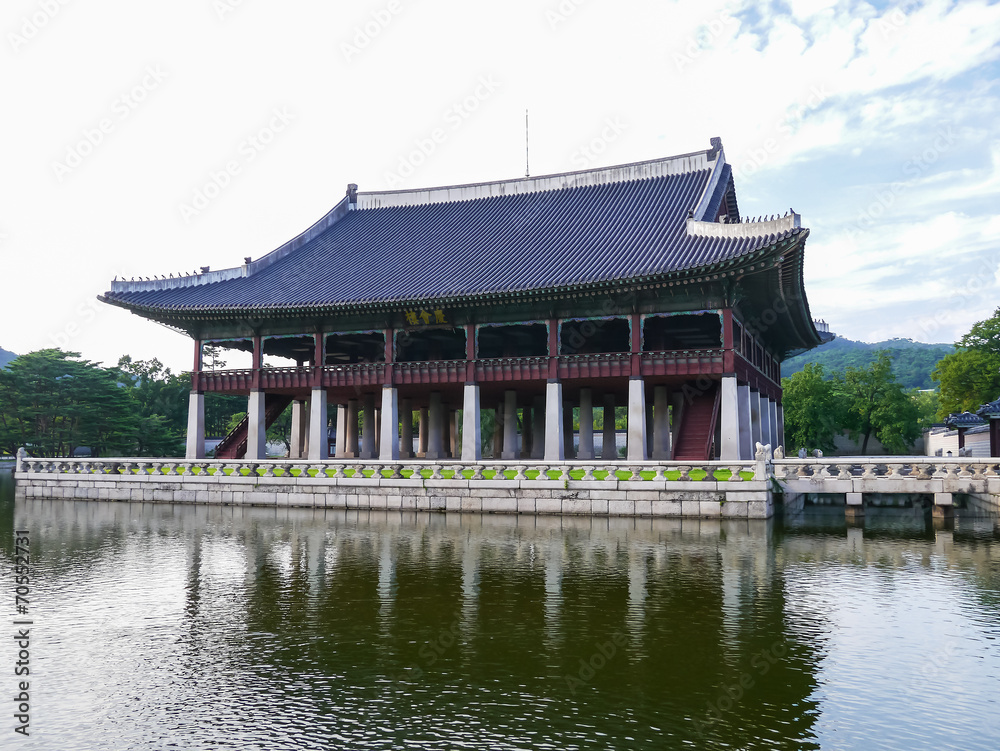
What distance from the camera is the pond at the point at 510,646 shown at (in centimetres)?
795

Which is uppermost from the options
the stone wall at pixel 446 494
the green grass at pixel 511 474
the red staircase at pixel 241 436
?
the red staircase at pixel 241 436

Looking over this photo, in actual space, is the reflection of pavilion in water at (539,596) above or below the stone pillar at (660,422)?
below

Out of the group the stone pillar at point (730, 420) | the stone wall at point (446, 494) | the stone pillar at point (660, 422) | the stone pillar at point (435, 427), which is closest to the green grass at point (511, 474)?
the stone wall at point (446, 494)

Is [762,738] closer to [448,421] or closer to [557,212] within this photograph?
[557,212]

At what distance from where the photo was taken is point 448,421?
49.4m

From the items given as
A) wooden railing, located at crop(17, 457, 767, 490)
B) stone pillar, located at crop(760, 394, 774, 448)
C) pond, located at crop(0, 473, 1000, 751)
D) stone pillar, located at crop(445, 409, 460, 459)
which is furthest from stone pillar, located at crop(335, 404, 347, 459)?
pond, located at crop(0, 473, 1000, 751)

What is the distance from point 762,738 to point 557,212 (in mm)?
37685

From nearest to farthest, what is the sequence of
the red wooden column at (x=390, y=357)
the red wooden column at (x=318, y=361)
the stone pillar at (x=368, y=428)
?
the red wooden column at (x=390, y=357)
the red wooden column at (x=318, y=361)
the stone pillar at (x=368, y=428)

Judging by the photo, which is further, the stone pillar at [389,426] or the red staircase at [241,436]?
the red staircase at [241,436]

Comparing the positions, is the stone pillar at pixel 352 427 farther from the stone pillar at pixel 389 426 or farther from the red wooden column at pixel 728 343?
the red wooden column at pixel 728 343

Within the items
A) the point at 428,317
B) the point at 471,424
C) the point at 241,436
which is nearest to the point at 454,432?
the point at 241,436

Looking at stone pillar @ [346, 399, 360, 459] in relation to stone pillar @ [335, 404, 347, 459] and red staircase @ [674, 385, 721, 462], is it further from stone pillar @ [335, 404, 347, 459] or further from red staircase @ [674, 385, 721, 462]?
→ red staircase @ [674, 385, 721, 462]

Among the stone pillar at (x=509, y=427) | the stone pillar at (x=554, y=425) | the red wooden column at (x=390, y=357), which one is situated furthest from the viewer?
the stone pillar at (x=509, y=427)

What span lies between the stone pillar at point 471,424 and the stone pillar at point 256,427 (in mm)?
11376
